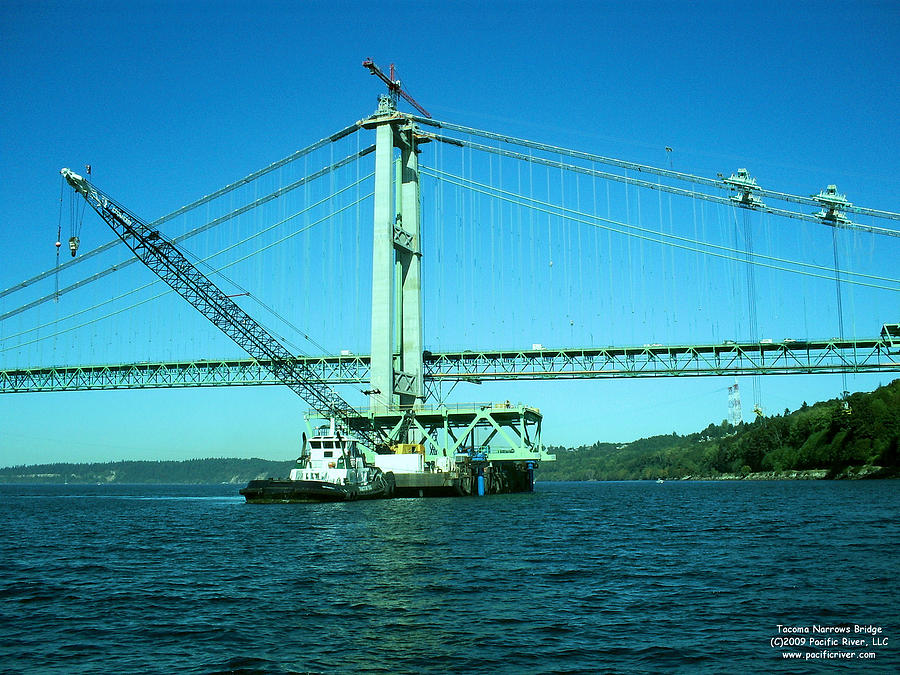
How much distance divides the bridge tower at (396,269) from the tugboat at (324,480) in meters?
11.2

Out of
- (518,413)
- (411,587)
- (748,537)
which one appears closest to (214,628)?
(411,587)

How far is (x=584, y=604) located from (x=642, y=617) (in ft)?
7.01

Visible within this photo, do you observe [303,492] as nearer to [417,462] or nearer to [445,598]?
[417,462]

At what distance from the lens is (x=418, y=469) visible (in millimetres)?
85562

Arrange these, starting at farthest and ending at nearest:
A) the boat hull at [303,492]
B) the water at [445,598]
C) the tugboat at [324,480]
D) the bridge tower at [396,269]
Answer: the bridge tower at [396,269], the tugboat at [324,480], the boat hull at [303,492], the water at [445,598]

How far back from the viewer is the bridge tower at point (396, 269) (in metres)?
86.6

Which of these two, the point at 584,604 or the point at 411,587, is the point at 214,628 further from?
the point at 584,604

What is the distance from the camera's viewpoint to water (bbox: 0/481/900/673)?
1816 cm

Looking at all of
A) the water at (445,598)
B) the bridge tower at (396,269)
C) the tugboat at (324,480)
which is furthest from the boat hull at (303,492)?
the water at (445,598)

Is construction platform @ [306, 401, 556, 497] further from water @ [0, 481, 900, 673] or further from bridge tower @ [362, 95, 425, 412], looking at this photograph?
water @ [0, 481, 900, 673]

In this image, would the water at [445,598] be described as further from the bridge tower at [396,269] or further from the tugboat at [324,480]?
the bridge tower at [396,269]

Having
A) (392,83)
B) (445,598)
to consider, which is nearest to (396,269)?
(392,83)

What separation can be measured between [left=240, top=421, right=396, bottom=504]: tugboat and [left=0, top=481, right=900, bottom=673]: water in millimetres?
25729

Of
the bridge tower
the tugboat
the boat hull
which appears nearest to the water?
the boat hull
